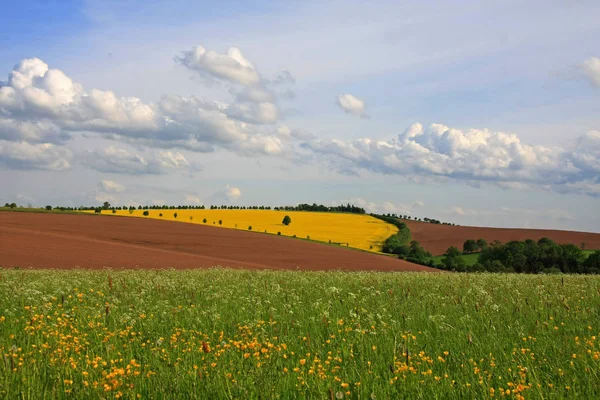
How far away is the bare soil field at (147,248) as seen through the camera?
34.5m

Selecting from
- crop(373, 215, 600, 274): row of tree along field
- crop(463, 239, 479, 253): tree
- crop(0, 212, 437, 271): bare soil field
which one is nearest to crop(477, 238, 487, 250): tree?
crop(463, 239, 479, 253): tree

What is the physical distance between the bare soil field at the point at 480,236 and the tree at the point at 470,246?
2.31 feet

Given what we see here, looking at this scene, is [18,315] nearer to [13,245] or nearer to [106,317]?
[106,317]

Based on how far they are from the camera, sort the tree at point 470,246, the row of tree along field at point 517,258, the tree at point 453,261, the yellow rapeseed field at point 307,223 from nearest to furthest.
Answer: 1. the row of tree along field at point 517,258
2. the tree at point 453,261
3. the tree at point 470,246
4. the yellow rapeseed field at point 307,223

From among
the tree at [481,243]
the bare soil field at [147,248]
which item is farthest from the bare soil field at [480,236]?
the bare soil field at [147,248]

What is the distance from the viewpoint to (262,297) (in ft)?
42.9

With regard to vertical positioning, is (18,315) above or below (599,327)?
below

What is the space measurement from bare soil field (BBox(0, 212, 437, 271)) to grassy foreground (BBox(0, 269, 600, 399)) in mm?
21675

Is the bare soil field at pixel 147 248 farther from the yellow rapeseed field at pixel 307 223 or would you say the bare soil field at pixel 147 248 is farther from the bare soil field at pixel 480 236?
the bare soil field at pixel 480 236

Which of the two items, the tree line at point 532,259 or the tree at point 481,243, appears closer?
the tree line at point 532,259

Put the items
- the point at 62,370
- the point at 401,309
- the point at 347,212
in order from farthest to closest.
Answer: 1. the point at 347,212
2. the point at 401,309
3. the point at 62,370

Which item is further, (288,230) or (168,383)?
(288,230)

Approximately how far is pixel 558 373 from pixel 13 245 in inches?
1524

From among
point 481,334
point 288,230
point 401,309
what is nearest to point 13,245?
point 401,309
